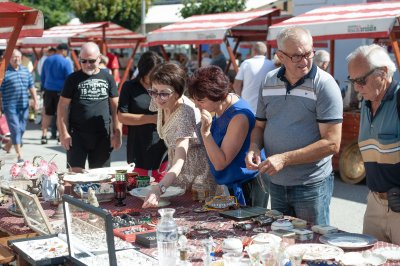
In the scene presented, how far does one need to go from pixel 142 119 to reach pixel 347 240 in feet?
8.47

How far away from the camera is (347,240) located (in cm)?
279

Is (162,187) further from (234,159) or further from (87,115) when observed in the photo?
(87,115)

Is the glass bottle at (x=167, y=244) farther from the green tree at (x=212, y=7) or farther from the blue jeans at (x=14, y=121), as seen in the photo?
the green tree at (x=212, y=7)

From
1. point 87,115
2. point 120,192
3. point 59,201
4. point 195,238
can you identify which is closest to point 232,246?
point 195,238

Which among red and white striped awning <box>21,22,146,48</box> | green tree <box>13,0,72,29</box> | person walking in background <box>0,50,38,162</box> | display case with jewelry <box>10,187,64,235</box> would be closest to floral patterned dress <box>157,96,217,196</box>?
display case with jewelry <box>10,187,64,235</box>

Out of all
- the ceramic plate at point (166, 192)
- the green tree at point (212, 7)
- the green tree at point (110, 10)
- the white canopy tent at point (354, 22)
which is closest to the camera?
the ceramic plate at point (166, 192)

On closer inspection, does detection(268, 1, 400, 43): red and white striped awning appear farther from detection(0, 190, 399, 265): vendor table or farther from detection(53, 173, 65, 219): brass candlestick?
detection(53, 173, 65, 219): brass candlestick

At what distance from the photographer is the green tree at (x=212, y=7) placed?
2308 centimetres

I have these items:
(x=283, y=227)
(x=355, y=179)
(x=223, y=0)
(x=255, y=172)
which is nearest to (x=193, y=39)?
(x=355, y=179)

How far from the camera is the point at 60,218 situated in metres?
3.36

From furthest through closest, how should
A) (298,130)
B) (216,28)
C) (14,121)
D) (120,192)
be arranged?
1. (216,28)
2. (14,121)
3. (120,192)
4. (298,130)

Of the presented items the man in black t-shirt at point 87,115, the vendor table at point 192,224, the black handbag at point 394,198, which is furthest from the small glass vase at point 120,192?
the man in black t-shirt at point 87,115

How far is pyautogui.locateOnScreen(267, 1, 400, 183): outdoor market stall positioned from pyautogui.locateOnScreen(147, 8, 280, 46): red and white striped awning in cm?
191

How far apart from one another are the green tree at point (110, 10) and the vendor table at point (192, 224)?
24428mm
